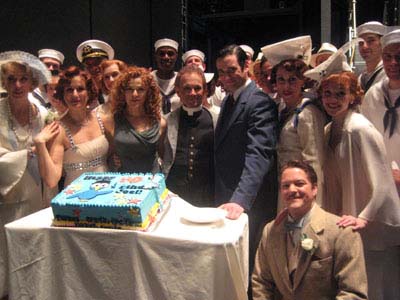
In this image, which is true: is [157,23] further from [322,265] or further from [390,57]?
[322,265]

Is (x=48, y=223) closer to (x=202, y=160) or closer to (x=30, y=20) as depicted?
(x=202, y=160)

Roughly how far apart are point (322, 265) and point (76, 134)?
4.75ft

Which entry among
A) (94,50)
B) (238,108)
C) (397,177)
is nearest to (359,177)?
(397,177)

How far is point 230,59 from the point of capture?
2381mm

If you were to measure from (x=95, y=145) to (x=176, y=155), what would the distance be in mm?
452

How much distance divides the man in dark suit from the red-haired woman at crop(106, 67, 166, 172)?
14.7 inches

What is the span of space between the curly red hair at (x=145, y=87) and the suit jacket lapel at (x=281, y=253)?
3.39 ft

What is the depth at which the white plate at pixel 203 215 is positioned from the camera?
166cm

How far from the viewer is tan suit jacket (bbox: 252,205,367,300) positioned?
172 cm

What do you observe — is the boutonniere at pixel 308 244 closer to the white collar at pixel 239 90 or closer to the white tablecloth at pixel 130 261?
the white tablecloth at pixel 130 261

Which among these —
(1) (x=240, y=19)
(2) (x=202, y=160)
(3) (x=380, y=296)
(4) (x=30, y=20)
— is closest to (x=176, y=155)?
(2) (x=202, y=160)

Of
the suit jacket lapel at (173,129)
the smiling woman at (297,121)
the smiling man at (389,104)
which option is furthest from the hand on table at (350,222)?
the suit jacket lapel at (173,129)

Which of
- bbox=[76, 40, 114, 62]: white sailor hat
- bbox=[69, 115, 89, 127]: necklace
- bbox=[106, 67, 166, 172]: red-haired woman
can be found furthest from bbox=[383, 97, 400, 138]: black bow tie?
bbox=[76, 40, 114, 62]: white sailor hat

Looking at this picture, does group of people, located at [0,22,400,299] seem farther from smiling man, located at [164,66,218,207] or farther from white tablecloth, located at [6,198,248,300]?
white tablecloth, located at [6,198,248,300]
